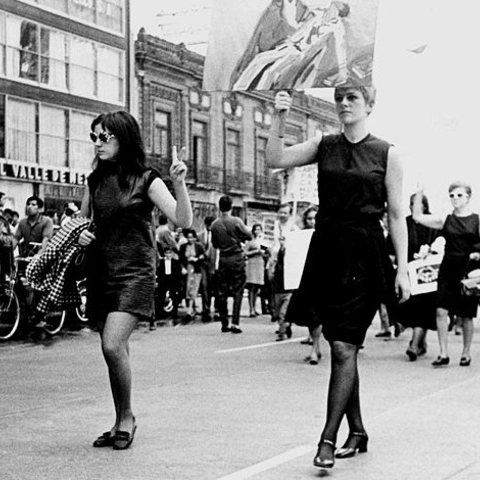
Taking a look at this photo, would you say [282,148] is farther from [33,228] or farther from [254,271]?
[254,271]

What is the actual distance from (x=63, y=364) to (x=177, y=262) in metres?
7.03

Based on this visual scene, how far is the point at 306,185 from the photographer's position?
1750cm

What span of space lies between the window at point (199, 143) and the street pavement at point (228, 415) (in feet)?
103

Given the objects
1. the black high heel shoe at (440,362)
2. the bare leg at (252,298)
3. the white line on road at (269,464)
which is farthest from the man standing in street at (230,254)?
the white line on road at (269,464)

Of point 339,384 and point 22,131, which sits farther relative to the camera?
point 22,131

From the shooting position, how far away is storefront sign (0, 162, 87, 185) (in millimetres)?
31016

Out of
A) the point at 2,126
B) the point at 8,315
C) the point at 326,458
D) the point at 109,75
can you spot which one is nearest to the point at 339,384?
the point at 326,458

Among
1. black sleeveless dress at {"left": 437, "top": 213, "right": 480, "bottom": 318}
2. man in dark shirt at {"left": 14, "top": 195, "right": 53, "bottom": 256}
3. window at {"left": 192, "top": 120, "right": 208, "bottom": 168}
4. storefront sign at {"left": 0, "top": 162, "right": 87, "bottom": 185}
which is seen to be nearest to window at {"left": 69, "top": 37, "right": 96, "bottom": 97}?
storefront sign at {"left": 0, "top": 162, "right": 87, "bottom": 185}

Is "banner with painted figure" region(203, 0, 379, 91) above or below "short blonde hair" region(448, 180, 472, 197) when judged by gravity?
above

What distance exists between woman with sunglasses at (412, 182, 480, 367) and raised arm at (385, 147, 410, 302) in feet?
14.9

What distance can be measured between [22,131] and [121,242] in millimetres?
27041

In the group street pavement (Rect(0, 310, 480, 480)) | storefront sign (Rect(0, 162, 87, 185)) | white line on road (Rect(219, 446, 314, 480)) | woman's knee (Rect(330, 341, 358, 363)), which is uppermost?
storefront sign (Rect(0, 162, 87, 185))

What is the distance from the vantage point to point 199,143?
43.4 m

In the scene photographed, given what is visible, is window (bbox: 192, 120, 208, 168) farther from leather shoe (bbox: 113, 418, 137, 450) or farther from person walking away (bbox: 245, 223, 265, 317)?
leather shoe (bbox: 113, 418, 137, 450)
